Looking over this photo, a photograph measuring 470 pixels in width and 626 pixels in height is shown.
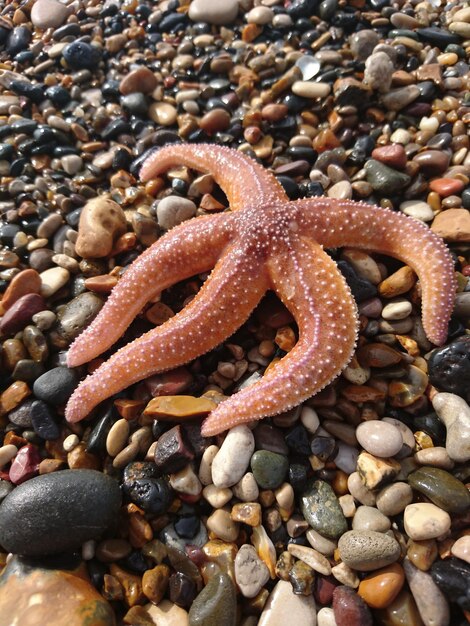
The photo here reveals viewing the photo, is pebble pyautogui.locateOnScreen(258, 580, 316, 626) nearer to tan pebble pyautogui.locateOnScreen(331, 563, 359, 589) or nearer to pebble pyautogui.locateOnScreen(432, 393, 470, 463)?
tan pebble pyautogui.locateOnScreen(331, 563, 359, 589)

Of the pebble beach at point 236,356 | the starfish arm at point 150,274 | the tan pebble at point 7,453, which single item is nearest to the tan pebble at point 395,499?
the pebble beach at point 236,356

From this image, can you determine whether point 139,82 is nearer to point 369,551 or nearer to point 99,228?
point 99,228

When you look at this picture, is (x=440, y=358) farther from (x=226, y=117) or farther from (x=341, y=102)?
(x=226, y=117)

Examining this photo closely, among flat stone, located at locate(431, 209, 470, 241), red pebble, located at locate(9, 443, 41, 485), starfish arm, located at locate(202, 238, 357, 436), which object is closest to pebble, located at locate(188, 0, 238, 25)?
flat stone, located at locate(431, 209, 470, 241)

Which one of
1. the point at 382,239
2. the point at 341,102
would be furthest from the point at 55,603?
the point at 341,102

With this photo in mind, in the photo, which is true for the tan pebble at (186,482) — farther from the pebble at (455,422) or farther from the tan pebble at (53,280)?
the tan pebble at (53,280)
